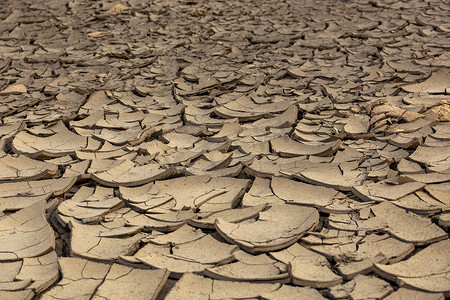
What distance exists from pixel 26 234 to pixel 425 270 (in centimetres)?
117

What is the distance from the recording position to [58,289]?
145 cm

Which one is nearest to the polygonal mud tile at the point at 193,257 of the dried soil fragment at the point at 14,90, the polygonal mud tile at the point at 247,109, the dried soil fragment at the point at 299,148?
the dried soil fragment at the point at 299,148

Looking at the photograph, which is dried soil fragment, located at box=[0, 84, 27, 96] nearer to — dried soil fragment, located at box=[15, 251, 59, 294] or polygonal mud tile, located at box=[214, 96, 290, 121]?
polygonal mud tile, located at box=[214, 96, 290, 121]

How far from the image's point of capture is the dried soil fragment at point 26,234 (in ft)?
5.35

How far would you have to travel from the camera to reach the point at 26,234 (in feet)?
5.70

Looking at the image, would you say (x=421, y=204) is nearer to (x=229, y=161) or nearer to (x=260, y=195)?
(x=260, y=195)

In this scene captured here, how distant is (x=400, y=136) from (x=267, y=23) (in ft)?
7.07

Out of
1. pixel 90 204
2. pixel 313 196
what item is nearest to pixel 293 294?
pixel 313 196

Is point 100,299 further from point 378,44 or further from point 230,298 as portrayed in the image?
point 378,44

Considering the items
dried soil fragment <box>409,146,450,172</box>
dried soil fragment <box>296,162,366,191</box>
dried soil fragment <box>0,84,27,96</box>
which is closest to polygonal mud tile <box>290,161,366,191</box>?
dried soil fragment <box>296,162,366,191</box>

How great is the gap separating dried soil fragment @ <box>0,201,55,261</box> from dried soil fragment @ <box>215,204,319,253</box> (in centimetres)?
52

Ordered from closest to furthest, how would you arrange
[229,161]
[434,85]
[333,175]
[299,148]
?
[333,175], [229,161], [299,148], [434,85]

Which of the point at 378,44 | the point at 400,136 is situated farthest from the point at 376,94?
the point at 378,44

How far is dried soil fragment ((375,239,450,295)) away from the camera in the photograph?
1.36m
